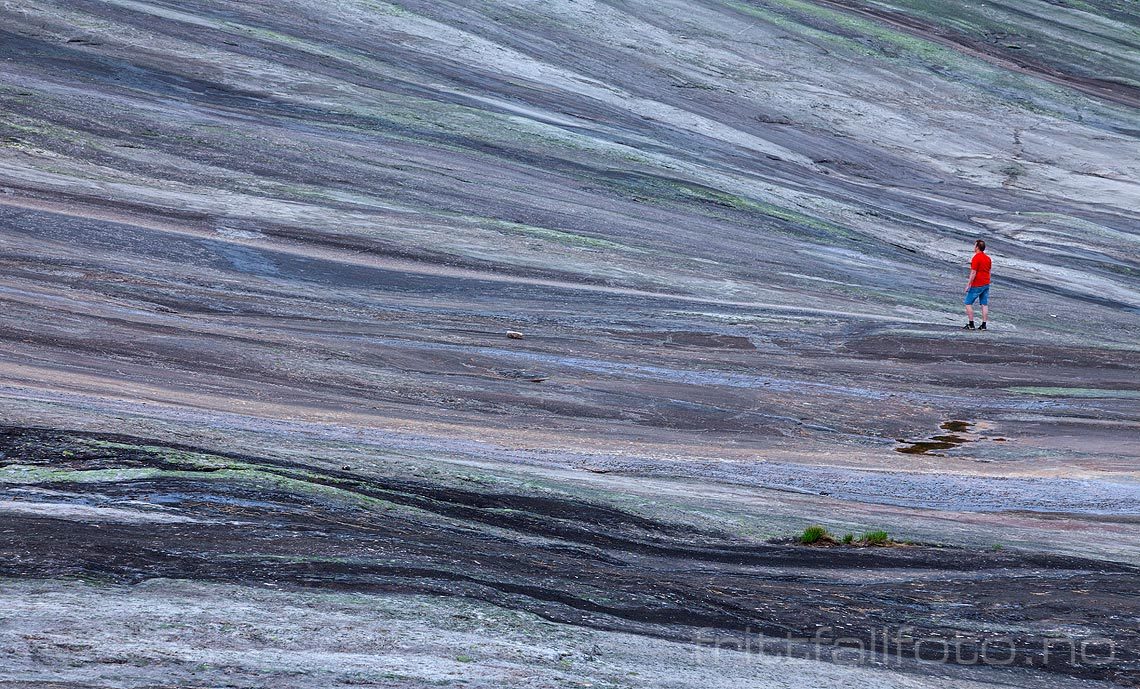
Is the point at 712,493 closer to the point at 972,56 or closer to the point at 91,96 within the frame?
the point at 91,96

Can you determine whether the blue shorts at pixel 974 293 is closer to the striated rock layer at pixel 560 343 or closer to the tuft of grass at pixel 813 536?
the striated rock layer at pixel 560 343

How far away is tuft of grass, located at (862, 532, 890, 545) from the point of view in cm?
957

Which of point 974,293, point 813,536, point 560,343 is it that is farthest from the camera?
point 974,293

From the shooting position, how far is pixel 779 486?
38.3 feet

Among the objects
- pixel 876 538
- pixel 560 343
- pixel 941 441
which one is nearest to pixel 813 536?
pixel 876 538

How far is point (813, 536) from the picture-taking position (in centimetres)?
950

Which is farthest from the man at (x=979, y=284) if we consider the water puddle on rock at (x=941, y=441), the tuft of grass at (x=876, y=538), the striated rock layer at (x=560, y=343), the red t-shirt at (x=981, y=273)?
the tuft of grass at (x=876, y=538)

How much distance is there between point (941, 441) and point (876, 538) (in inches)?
206

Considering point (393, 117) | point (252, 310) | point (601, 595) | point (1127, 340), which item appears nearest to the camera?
point (601, 595)

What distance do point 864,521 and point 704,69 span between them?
2350cm

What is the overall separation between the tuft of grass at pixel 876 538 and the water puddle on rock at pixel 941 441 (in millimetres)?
4298

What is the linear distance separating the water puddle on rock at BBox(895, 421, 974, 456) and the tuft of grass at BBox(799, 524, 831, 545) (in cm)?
453

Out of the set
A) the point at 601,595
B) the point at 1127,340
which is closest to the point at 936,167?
the point at 1127,340

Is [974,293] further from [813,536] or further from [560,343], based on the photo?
[813,536]
